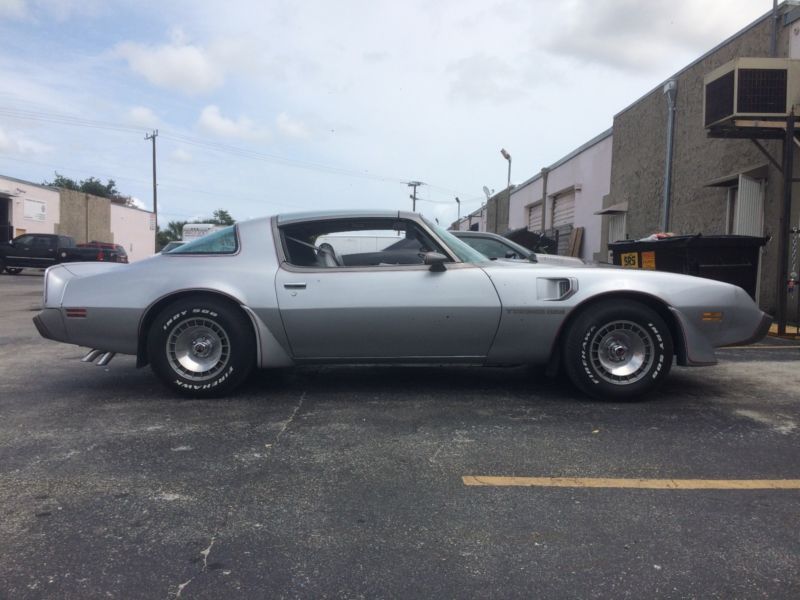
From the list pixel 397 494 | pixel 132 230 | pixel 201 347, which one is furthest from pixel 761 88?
pixel 132 230

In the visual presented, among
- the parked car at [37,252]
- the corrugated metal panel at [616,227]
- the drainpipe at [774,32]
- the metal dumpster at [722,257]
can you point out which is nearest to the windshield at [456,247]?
the metal dumpster at [722,257]

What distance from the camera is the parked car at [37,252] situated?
25719 millimetres

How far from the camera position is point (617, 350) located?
180 inches

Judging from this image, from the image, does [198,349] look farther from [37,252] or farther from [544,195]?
[37,252]

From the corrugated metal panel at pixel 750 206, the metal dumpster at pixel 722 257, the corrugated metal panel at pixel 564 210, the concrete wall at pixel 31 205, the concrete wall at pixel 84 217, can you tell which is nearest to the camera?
the metal dumpster at pixel 722 257

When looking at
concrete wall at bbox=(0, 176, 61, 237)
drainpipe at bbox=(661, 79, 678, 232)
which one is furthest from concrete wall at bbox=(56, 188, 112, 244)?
drainpipe at bbox=(661, 79, 678, 232)

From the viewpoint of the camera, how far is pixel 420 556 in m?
2.39

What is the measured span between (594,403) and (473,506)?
6.70 feet

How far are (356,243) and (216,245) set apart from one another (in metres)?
1.10

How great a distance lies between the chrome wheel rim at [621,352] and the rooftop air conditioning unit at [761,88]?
5538 millimetres

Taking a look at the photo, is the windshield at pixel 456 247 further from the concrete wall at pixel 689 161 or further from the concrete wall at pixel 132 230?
the concrete wall at pixel 132 230

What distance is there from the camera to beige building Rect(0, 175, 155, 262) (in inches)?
1304

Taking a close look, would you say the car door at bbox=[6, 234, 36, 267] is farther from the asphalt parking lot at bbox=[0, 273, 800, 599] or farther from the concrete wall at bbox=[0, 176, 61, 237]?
the asphalt parking lot at bbox=[0, 273, 800, 599]

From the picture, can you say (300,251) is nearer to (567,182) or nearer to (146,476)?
(146,476)
